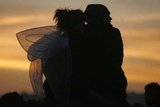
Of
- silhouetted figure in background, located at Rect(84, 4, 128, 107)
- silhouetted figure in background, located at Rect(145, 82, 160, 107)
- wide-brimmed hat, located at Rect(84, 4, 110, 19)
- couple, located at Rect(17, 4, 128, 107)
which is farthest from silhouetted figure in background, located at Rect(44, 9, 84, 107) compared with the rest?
silhouetted figure in background, located at Rect(145, 82, 160, 107)

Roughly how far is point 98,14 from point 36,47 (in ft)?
4.25

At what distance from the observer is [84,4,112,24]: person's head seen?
959 centimetres

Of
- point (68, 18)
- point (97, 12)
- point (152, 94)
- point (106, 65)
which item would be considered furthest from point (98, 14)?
point (152, 94)

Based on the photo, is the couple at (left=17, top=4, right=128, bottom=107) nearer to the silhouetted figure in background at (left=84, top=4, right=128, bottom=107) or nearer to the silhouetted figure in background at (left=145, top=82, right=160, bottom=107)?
the silhouetted figure in background at (left=84, top=4, right=128, bottom=107)

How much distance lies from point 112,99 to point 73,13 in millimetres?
1551

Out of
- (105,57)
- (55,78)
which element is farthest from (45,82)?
(105,57)

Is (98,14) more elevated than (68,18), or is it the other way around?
(68,18)

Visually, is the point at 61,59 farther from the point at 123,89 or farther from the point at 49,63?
the point at 123,89

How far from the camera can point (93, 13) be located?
9.62 metres

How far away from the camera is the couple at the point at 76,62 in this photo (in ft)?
29.1

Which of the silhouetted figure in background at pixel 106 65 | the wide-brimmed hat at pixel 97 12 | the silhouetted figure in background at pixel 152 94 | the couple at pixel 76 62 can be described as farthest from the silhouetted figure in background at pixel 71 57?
the silhouetted figure in background at pixel 152 94

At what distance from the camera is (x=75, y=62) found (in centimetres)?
902

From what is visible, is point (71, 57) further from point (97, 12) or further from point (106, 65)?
point (97, 12)

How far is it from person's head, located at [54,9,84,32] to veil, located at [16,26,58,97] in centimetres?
22
